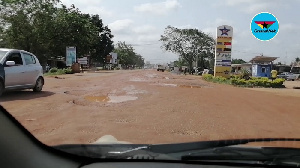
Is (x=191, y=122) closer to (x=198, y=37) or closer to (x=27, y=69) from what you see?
(x=27, y=69)

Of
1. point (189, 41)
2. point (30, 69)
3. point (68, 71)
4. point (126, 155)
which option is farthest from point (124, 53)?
point (126, 155)

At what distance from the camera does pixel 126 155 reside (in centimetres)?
207

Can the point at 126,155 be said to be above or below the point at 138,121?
above

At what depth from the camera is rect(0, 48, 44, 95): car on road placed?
8595 millimetres

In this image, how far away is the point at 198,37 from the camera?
65938 millimetres

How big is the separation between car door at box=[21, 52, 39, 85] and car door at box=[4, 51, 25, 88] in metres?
0.21

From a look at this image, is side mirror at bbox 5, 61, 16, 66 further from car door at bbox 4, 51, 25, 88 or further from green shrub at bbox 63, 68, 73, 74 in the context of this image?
green shrub at bbox 63, 68, 73, 74

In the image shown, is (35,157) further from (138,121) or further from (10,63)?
(10,63)

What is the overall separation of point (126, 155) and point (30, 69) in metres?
9.24

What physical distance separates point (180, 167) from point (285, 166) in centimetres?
58

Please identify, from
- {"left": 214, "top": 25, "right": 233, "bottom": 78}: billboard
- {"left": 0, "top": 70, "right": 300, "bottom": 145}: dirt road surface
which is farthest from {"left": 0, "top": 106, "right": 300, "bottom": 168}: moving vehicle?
{"left": 214, "top": 25, "right": 233, "bottom": 78}: billboard

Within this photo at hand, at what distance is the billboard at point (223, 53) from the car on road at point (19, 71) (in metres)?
22.9

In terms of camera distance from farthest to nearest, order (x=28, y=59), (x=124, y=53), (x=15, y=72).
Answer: (x=124, y=53) < (x=28, y=59) < (x=15, y=72)

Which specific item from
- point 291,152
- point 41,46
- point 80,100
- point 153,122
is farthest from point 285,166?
point 41,46
